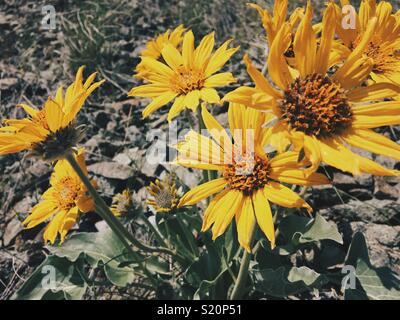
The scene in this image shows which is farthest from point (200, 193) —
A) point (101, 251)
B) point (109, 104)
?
point (109, 104)

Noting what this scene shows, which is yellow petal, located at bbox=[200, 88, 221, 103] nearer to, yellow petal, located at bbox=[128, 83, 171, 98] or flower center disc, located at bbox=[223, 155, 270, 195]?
yellow petal, located at bbox=[128, 83, 171, 98]

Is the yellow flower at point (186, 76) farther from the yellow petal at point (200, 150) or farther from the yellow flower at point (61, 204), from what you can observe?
the yellow flower at point (61, 204)

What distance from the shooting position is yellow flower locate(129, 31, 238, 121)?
2.50m

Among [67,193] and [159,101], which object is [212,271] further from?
[159,101]

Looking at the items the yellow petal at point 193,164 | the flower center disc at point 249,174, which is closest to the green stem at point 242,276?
the flower center disc at point 249,174

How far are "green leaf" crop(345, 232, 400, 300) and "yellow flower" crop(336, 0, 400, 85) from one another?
1053mm

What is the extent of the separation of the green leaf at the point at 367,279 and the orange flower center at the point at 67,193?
187 cm

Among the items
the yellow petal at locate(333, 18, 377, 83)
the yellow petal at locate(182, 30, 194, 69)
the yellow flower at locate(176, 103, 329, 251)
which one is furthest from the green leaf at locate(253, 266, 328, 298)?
the yellow petal at locate(182, 30, 194, 69)

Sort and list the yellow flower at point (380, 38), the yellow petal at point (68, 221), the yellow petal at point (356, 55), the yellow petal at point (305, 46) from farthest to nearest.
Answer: the yellow petal at point (68, 221) → the yellow flower at point (380, 38) → the yellow petal at point (356, 55) → the yellow petal at point (305, 46)

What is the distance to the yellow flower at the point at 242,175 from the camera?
186cm

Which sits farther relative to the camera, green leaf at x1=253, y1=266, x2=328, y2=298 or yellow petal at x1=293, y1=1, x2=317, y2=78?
green leaf at x1=253, y1=266, x2=328, y2=298

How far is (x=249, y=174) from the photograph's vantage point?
78.0 inches

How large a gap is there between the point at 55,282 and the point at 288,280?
1.59 meters

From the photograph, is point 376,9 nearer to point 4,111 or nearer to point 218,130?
point 218,130
